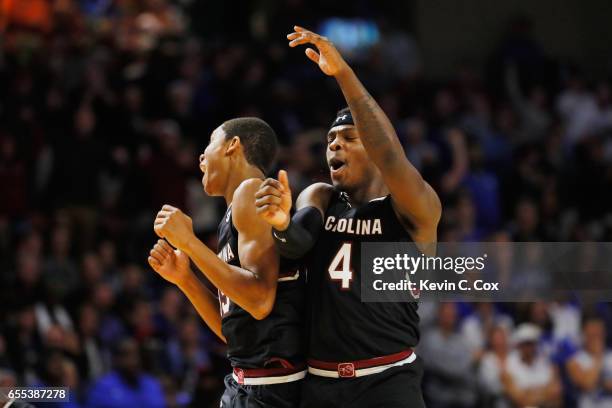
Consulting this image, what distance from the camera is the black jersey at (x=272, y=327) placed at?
5.24 metres

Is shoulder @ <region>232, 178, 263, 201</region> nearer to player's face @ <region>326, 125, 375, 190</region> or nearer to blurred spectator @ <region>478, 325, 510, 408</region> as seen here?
player's face @ <region>326, 125, 375, 190</region>

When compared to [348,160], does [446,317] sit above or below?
above

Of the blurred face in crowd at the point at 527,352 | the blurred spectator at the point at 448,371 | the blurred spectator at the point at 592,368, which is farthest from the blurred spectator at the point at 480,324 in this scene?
Result: the blurred spectator at the point at 592,368

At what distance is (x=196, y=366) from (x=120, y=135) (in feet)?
10.6

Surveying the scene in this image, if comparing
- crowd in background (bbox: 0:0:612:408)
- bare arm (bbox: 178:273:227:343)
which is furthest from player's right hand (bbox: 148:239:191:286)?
crowd in background (bbox: 0:0:612:408)

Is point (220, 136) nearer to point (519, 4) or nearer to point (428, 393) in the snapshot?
point (428, 393)

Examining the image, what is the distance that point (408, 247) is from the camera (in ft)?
16.9

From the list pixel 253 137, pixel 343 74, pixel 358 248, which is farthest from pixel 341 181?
pixel 343 74

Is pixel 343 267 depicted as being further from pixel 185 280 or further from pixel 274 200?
pixel 185 280

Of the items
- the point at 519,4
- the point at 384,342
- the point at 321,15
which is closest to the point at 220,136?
the point at 384,342

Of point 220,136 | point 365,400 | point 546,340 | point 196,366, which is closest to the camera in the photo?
A: point 365,400

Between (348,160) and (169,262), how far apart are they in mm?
1086

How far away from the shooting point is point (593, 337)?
11.4 m

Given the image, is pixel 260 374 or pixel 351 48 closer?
pixel 260 374
